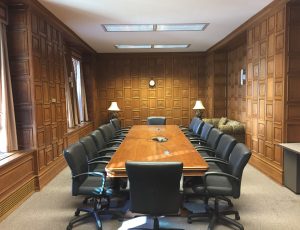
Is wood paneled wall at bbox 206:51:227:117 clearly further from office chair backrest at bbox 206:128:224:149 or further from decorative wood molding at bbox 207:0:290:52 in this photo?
office chair backrest at bbox 206:128:224:149

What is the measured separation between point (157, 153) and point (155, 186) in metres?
1.05

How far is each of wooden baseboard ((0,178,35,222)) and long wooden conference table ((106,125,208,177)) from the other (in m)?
1.42

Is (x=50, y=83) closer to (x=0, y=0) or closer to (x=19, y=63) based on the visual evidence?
(x=19, y=63)

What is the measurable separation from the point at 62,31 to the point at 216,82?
4.75 meters

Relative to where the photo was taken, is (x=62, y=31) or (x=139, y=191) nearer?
(x=139, y=191)

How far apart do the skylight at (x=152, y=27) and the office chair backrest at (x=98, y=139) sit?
227 centimetres

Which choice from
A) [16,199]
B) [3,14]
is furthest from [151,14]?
[16,199]

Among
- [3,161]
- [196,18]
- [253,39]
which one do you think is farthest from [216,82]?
[3,161]

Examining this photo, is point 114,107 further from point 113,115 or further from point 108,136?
point 108,136

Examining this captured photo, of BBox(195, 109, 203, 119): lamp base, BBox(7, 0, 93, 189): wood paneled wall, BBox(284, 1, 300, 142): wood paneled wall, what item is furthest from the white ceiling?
BBox(195, 109, 203, 119): lamp base

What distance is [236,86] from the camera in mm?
7621

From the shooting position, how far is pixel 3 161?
11.2 feet

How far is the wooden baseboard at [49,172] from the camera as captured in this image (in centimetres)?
422

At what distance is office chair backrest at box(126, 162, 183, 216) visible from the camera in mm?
2262
